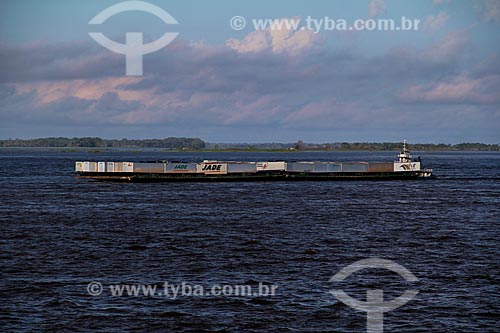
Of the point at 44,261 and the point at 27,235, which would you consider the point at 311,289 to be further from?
the point at 27,235

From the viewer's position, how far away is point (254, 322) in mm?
30844

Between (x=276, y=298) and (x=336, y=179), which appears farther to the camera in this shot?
(x=336, y=179)

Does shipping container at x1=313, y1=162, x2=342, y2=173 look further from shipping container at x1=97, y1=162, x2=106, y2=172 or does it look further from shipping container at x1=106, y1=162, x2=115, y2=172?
shipping container at x1=97, y1=162, x2=106, y2=172

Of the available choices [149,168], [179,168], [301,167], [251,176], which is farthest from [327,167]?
[149,168]

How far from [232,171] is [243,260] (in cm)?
9387

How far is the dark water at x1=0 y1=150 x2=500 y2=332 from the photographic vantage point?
31.3 metres

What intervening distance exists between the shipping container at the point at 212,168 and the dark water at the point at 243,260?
43504 mm

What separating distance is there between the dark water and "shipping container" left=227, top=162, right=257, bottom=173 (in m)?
48.6

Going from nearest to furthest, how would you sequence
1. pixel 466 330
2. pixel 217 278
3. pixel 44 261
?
pixel 466 330
pixel 217 278
pixel 44 261

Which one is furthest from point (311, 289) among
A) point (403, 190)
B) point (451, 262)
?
point (403, 190)

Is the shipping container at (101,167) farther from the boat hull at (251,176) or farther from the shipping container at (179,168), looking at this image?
the shipping container at (179,168)

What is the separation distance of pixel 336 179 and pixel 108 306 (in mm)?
112526

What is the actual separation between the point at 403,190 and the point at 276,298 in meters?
83.3

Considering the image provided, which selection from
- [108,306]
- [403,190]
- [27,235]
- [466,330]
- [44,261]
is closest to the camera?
[466,330]
